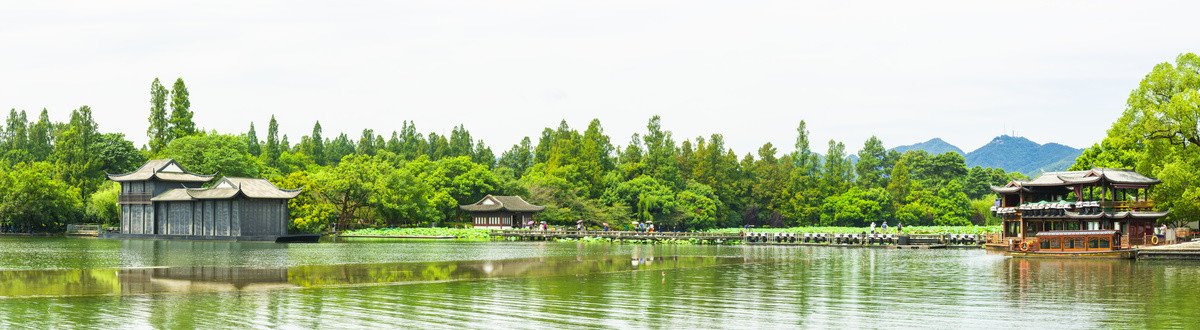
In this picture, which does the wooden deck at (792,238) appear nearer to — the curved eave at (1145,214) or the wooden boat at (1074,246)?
the wooden boat at (1074,246)

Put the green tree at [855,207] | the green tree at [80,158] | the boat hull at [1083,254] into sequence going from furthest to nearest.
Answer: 1. the green tree at [855,207]
2. the green tree at [80,158]
3. the boat hull at [1083,254]

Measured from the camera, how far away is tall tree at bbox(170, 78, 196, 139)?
9506cm

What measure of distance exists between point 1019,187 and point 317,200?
56.3 m

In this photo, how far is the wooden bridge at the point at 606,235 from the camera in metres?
71.2

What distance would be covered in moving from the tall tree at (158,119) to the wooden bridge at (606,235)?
1539 inches

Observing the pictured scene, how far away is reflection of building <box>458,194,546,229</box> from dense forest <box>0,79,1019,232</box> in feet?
8.96

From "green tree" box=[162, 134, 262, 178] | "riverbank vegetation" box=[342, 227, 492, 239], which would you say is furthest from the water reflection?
"green tree" box=[162, 134, 262, 178]

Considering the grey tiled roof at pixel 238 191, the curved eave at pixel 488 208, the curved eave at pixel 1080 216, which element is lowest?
the curved eave at pixel 488 208

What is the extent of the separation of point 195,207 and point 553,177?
3853 cm

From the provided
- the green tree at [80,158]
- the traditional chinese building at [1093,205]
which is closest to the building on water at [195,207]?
the green tree at [80,158]

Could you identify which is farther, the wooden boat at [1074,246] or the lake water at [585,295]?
the wooden boat at [1074,246]

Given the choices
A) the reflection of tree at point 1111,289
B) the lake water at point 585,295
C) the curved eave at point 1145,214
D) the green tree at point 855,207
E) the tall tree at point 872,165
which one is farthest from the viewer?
the tall tree at point 872,165

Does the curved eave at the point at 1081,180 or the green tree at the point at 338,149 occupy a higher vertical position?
the green tree at the point at 338,149

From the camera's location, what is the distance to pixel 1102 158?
59219 mm
